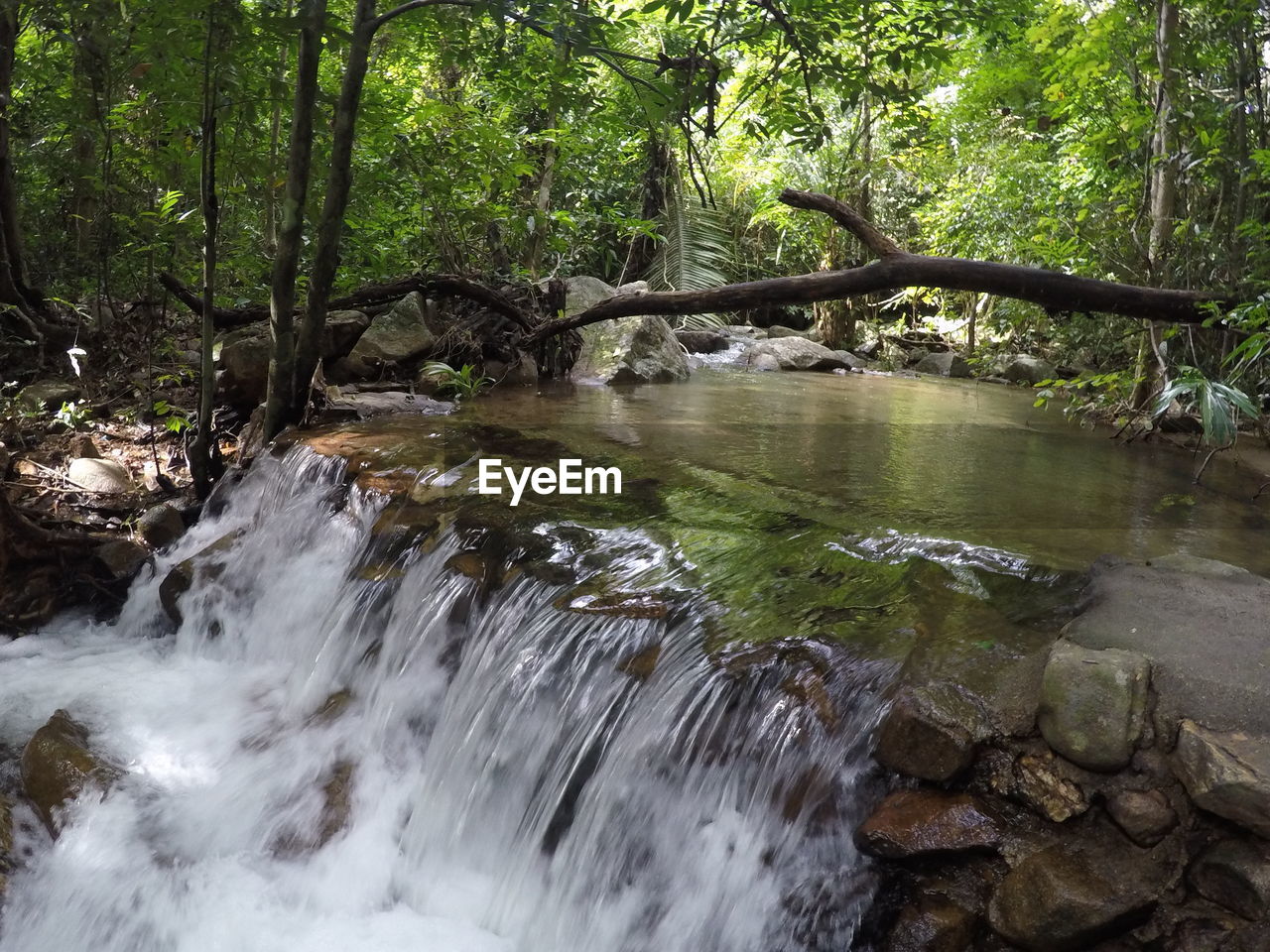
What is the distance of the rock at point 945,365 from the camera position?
1377 centimetres

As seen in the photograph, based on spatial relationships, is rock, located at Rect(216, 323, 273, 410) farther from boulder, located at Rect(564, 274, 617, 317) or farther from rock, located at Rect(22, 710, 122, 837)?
boulder, located at Rect(564, 274, 617, 317)

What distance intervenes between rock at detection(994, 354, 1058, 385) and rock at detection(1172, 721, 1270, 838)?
11156 millimetres

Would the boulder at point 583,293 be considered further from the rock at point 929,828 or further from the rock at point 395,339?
the rock at point 929,828

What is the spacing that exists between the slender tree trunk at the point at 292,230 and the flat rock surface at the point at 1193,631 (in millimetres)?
4189

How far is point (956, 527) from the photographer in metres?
4.04

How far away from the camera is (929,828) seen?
2293 millimetres

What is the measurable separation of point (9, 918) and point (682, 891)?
2321mm

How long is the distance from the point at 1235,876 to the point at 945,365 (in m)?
12.8

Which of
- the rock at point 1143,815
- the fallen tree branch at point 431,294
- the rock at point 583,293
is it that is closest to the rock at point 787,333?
the rock at point 583,293

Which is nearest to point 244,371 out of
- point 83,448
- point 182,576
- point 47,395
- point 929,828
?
point 83,448

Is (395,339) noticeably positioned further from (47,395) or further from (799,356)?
(799,356)

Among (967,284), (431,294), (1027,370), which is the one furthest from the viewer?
(1027,370)

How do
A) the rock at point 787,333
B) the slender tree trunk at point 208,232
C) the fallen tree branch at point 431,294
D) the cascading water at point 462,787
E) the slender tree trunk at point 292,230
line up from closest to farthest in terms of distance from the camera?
the cascading water at point 462,787
the slender tree trunk at point 208,232
the slender tree trunk at point 292,230
the fallen tree branch at point 431,294
the rock at point 787,333

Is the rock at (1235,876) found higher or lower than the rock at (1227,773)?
lower
